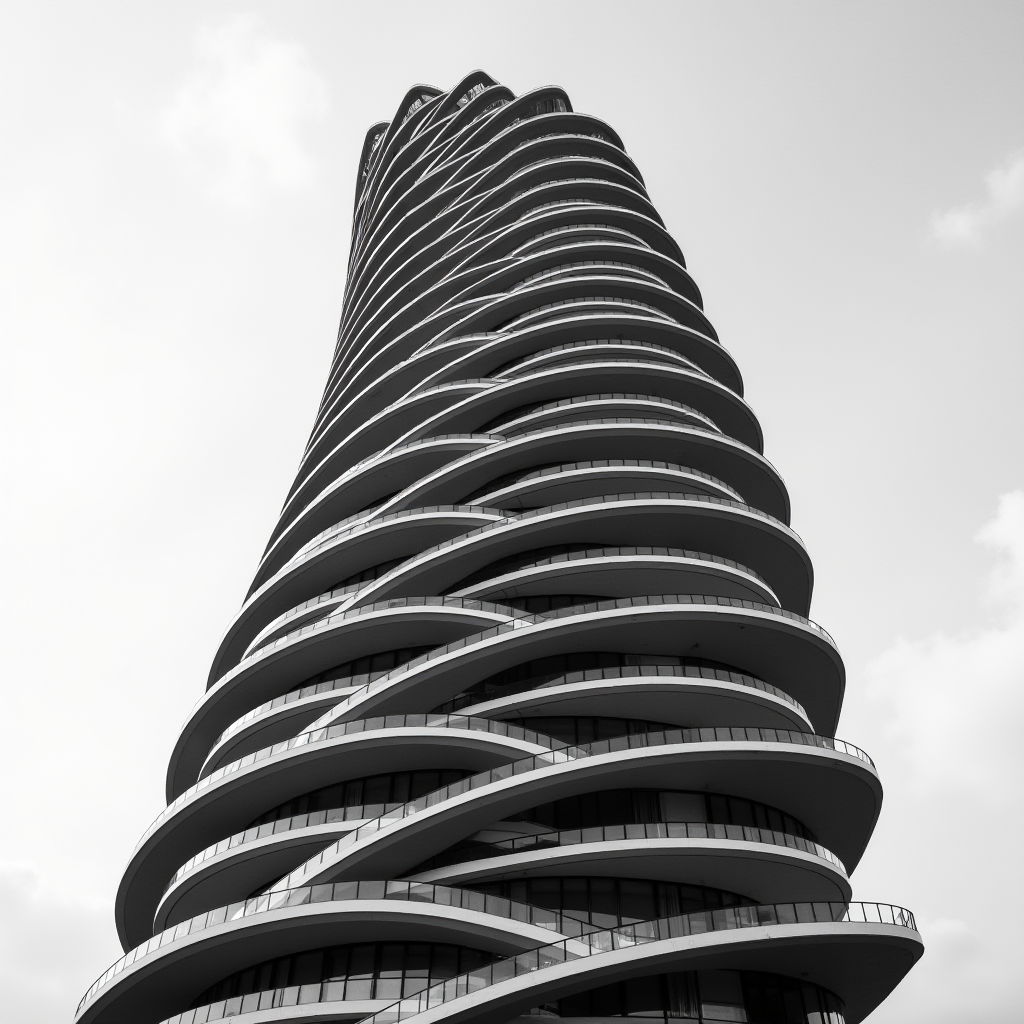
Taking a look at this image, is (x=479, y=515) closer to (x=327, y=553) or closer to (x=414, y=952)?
(x=327, y=553)

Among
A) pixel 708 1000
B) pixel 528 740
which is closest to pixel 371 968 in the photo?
pixel 528 740

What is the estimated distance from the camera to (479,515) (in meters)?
38.5

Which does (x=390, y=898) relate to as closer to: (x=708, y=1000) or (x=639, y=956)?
(x=639, y=956)

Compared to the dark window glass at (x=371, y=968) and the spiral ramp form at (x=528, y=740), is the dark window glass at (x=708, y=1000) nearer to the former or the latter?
the spiral ramp form at (x=528, y=740)

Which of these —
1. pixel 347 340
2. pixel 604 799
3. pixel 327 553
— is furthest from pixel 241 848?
pixel 347 340

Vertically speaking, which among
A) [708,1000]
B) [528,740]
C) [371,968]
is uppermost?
[528,740]

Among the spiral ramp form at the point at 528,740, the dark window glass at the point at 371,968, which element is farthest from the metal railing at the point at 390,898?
the dark window glass at the point at 371,968

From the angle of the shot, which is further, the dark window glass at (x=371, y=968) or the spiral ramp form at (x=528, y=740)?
the dark window glass at (x=371, y=968)

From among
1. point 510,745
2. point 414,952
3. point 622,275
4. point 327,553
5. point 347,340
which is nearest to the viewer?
point 414,952

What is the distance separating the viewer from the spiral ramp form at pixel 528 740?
26.4m

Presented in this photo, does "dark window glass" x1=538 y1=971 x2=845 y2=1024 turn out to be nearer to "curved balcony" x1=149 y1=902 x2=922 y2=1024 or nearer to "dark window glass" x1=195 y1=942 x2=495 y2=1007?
"curved balcony" x1=149 y1=902 x2=922 y2=1024

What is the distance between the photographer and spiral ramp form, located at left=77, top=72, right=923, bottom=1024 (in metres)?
26.4

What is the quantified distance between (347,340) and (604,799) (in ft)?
143

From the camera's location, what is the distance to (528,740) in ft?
97.0
